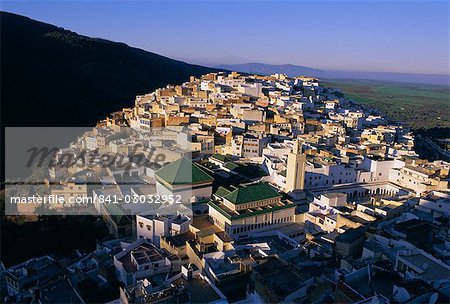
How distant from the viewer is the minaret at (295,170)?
20.0m

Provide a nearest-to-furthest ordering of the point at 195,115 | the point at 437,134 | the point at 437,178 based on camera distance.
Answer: the point at 437,178 → the point at 195,115 → the point at 437,134

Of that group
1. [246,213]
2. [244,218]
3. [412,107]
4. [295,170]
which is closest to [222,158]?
[295,170]

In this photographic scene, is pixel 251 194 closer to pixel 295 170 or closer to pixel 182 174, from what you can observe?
pixel 182 174

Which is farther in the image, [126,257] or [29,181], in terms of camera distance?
[29,181]

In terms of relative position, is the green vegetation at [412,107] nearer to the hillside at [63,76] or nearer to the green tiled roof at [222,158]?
the green tiled roof at [222,158]

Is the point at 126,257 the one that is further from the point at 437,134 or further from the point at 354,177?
the point at 437,134

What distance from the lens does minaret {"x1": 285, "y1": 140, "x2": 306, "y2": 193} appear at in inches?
786

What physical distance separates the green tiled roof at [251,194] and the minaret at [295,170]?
11.0ft

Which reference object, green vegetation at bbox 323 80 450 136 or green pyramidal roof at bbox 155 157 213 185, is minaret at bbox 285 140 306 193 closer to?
green pyramidal roof at bbox 155 157 213 185

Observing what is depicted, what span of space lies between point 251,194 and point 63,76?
50.8 m

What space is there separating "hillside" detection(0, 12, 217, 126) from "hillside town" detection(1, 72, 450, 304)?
20479 millimetres

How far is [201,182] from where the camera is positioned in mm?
18672

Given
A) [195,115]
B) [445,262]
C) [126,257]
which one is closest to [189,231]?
[126,257]

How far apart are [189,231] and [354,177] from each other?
36.6 ft
